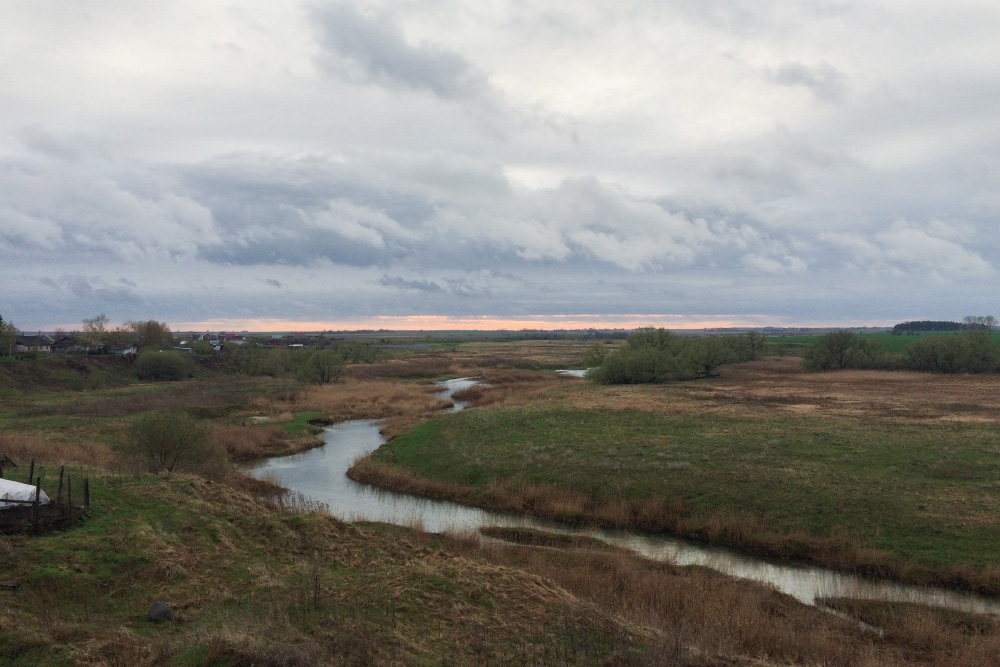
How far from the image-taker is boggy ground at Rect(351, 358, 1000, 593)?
69.6 feet

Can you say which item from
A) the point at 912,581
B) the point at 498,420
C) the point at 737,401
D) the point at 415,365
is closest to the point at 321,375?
the point at 415,365

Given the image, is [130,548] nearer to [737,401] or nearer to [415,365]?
[737,401]

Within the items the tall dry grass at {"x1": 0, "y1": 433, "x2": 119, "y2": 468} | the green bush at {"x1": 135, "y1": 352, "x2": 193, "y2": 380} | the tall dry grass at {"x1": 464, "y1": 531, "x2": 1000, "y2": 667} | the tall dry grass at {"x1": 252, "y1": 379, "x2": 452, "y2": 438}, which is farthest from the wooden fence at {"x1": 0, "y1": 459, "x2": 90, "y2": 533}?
the green bush at {"x1": 135, "y1": 352, "x2": 193, "y2": 380}

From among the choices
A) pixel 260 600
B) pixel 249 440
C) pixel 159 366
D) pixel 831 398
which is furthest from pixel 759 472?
pixel 159 366

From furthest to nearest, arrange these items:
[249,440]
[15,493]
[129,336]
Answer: [129,336]
[249,440]
[15,493]

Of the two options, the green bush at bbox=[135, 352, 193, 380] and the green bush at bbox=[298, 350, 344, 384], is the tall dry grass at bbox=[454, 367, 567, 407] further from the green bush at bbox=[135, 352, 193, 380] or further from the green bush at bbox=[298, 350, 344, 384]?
the green bush at bbox=[135, 352, 193, 380]

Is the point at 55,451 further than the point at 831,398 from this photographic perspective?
No

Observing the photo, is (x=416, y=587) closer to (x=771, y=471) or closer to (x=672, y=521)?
(x=672, y=521)

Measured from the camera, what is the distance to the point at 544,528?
2536 centimetres

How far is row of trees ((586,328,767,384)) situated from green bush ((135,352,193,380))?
63.4m

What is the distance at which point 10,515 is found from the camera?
15117 millimetres

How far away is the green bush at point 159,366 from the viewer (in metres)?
92.6

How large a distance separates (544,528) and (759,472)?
1042 centimetres

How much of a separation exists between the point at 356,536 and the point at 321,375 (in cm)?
6857
